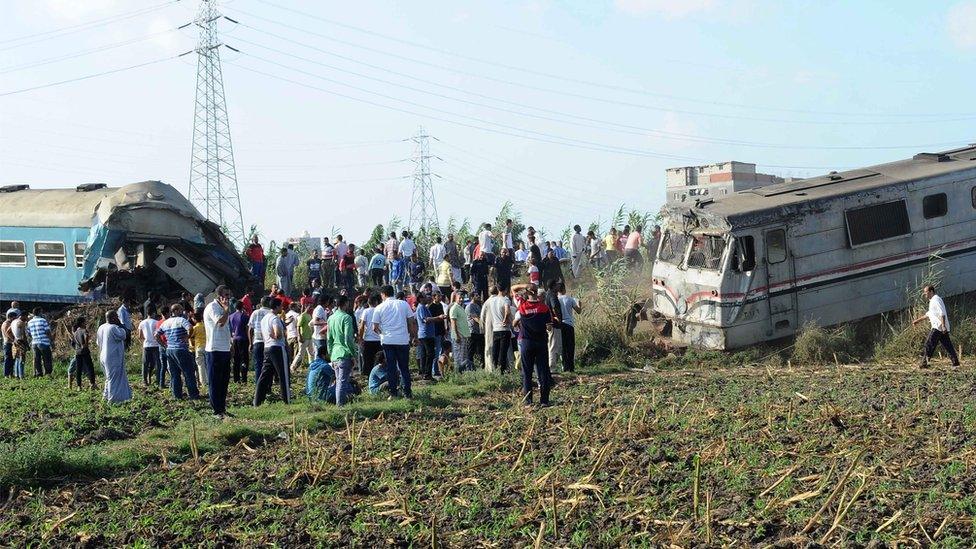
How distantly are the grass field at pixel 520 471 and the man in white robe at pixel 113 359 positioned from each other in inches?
57.1

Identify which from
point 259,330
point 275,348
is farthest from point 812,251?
point 275,348

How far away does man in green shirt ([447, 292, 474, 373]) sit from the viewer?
20.1m

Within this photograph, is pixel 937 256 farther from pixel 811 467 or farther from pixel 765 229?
pixel 811 467

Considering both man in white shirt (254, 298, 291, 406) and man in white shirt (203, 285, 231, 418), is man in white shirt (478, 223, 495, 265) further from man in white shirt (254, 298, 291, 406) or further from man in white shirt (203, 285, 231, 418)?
man in white shirt (203, 285, 231, 418)

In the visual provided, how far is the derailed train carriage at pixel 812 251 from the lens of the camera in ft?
66.7

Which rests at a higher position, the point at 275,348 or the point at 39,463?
the point at 275,348

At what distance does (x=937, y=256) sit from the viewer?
71.2 feet

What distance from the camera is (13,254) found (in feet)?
103

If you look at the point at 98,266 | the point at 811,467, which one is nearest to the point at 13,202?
the point at 98,266

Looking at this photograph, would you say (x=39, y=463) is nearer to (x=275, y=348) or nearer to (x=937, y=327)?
(x=275, y=348)

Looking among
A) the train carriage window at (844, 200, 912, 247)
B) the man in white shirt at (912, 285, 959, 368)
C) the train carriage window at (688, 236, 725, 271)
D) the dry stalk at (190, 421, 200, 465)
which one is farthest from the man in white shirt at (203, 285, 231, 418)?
the train carriage window at (844, 200, 912, 247)

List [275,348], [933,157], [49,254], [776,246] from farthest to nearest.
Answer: [49,254], [933,157], [776,246], [275,348]

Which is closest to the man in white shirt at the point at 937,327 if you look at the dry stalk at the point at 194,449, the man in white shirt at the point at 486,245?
the man in white shirt at the point at 486,245

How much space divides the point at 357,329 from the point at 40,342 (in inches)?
311
